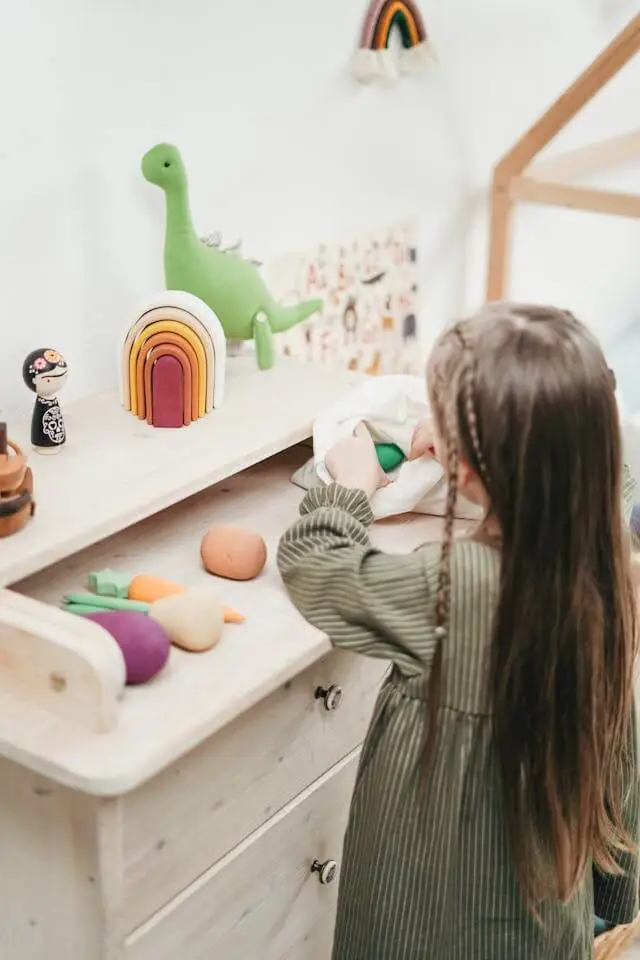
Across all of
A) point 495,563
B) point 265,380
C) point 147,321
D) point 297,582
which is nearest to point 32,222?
point 147,321

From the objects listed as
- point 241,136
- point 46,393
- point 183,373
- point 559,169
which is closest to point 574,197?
point 559,169

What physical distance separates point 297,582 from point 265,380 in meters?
A: 0.44

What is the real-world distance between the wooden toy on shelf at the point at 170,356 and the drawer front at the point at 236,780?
0.33 metres

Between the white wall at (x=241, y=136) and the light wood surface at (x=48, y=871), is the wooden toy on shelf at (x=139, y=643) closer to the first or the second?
the light wood surface at (x=48, y=871)

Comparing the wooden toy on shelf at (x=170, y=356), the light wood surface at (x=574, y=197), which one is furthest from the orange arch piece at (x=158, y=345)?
the light wood surface at (x=574, y=197)

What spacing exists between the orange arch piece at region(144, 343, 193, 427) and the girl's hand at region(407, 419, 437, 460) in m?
0.23

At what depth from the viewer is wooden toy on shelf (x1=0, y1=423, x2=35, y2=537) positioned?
38.6 inches

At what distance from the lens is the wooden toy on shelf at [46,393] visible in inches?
44.8

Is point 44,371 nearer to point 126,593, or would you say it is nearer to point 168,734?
point 126,593

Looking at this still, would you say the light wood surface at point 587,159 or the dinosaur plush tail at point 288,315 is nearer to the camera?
the dinosaur plush tail at point 288,315

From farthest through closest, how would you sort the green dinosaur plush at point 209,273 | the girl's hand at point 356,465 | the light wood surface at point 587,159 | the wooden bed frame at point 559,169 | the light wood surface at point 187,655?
the light wood surface at point 587,159, the wooden bed frame at point 559,169, the green dinosaur plush at point 209,273, the girl's hand at point 356,465, the light wood surface at point 187,655

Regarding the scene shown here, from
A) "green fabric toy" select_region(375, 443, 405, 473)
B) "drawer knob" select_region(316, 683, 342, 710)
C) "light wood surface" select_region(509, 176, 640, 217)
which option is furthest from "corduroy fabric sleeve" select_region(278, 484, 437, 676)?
"light wood surface" select_region(509, 176, 640, 217)

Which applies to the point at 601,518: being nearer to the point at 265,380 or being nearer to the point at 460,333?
the point at 460,333

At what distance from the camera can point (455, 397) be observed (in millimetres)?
854
